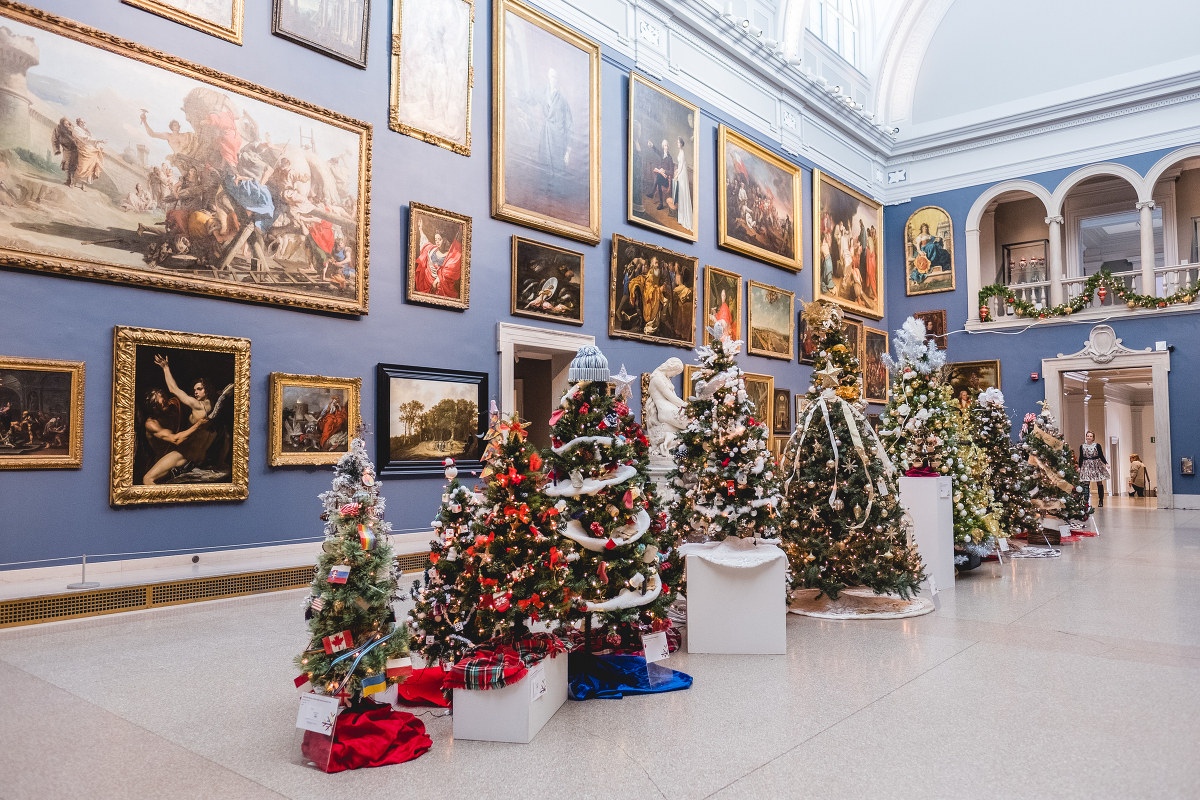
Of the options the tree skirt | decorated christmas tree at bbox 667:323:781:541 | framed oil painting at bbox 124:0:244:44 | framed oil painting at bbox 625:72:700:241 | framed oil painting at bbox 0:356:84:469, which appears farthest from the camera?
framed oil painting at bbox 625:72:700:241

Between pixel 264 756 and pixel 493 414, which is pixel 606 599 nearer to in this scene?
pixel 493 414

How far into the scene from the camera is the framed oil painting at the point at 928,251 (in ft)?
76.2

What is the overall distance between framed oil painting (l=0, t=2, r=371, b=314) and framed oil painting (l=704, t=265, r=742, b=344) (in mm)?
7994

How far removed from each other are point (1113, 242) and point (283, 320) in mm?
30659

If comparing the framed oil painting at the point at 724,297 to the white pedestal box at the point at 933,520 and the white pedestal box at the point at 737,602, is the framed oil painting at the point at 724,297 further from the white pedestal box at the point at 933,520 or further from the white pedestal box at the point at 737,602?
the white pedestal box at the point at 737,602

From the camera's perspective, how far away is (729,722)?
458 centimetres

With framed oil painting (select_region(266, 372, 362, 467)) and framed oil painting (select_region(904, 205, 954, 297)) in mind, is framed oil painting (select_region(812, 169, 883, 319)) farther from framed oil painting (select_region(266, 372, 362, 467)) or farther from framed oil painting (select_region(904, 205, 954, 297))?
framed oil painting (select_region(266, 372, 362, 467))

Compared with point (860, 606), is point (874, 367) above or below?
above

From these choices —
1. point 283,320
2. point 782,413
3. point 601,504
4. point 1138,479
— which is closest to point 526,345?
point 283,320

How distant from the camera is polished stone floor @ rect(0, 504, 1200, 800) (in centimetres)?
369

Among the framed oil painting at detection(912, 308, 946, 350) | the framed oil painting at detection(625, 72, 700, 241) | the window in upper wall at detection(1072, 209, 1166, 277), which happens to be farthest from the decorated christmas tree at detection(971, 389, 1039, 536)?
the window in upper wall at detection(1072, 209, 1166, 277)

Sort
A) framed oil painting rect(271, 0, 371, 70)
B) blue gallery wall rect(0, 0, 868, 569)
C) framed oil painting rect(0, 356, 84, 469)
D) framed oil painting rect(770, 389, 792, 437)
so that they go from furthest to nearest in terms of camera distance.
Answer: framed oil painting rect(770, 389, 792, 437) < framed oil painting rect(271, 0, 371, 70) < blue gallery wall rect(0, 0, 868, 569) < framed oil painting rect(0, 356, 84, 469)

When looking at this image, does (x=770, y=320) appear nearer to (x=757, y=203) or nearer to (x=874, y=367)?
(x=757, y=203)

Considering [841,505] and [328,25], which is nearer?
[841,505]
